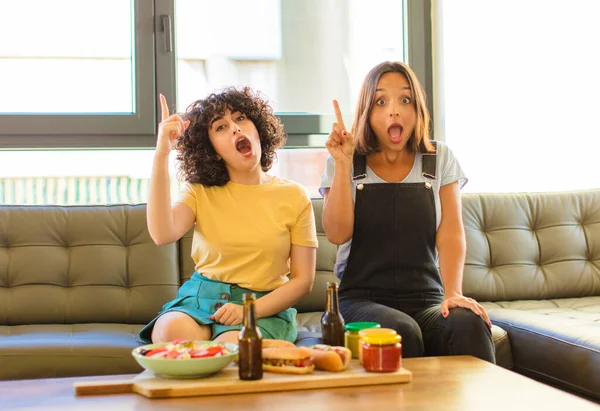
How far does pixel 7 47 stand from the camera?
3.18 metres

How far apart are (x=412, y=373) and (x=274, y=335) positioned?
24.0 inches

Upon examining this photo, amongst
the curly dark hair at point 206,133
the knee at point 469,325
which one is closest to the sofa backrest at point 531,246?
the knee at point 469,325

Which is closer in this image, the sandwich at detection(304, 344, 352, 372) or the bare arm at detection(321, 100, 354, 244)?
the sandwich at detection(304, 344, 352, 372)

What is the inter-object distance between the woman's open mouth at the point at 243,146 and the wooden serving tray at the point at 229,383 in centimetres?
86

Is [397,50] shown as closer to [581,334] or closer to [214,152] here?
[214,152]

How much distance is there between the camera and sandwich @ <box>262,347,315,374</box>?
1.55m

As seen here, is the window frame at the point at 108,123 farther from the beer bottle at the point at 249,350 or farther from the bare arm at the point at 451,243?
the beer bottle at the point at 249,350

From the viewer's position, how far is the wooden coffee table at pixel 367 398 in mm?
1356

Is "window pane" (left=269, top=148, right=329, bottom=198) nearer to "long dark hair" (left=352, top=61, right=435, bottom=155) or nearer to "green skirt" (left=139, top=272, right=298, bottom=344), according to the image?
"long dark hair" (left=352, top=61, right=435, bottom=155)

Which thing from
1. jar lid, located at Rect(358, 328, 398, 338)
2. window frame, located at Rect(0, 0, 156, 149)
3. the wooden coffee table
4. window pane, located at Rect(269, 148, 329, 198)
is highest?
window frame, located at Rect(0, 0, 156, 149)

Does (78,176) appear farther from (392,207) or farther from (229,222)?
(392,207)

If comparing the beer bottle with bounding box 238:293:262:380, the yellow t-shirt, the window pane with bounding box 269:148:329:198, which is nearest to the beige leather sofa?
the yellow t-shirt

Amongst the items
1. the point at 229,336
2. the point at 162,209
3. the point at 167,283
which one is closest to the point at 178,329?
the point at 229,336

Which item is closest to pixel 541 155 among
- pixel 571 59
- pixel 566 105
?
pixel 566 105
